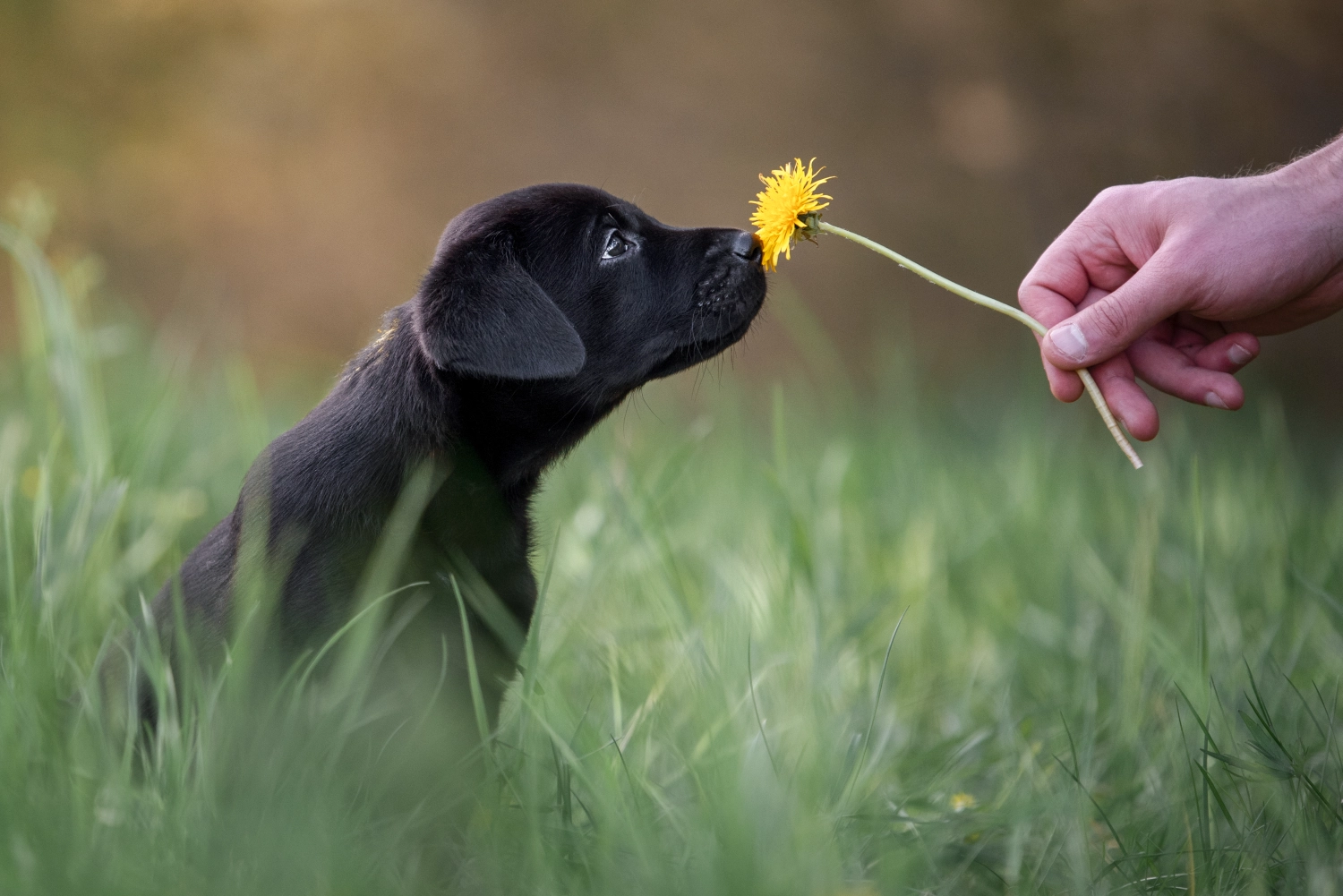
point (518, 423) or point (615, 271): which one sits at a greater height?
point (615, 271)

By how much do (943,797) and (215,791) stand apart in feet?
4.72

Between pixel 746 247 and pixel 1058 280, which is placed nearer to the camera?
pixel 1058 280

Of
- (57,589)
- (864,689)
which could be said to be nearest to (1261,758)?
(864,689)

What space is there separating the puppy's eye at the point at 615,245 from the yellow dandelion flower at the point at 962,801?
1459 millimetres

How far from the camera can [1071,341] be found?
2.07 m

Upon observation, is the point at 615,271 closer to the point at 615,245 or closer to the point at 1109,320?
the point at 615,245

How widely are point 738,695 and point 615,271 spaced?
1.09 m

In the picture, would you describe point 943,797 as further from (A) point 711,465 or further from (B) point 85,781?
(A) point 711,465

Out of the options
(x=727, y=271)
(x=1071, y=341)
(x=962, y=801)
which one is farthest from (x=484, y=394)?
(x=962, y=801)

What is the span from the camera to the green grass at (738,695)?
4.79 feet

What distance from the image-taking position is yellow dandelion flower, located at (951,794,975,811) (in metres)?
2.09

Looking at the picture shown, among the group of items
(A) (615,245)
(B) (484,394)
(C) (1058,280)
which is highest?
(A) (615,245)

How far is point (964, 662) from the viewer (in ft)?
9.55

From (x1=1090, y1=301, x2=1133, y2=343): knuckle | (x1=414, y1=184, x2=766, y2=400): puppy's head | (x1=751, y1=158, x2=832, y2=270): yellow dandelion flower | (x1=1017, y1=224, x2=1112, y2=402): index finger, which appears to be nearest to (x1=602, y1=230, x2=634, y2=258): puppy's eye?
(x1=414, y1=184, x2=766, y2=400): puppy's head
